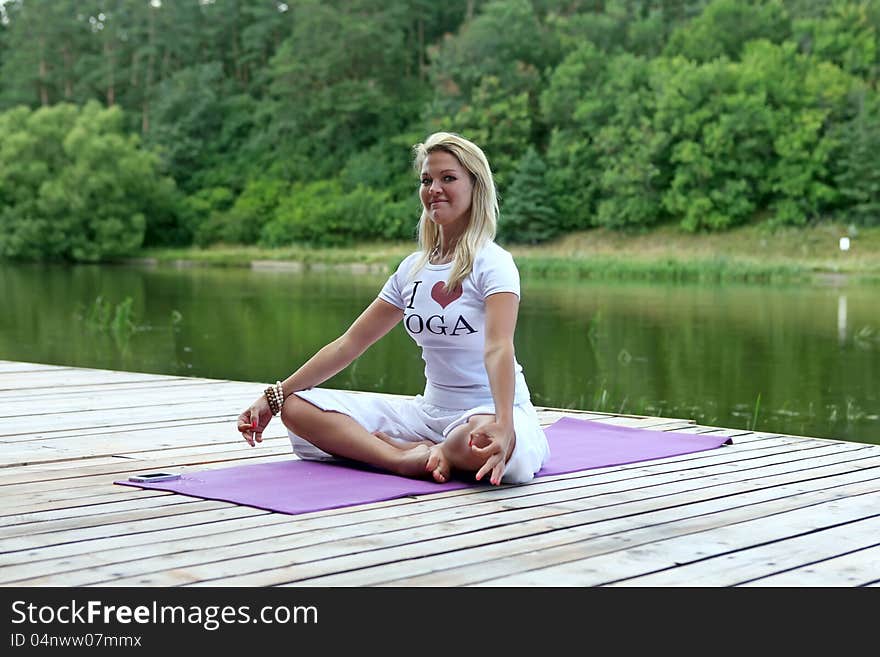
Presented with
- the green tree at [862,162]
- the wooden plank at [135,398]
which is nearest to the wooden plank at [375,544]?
the wooden plank at [135,398]

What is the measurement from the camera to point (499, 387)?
145 inches

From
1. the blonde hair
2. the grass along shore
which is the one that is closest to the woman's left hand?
the blonde hair

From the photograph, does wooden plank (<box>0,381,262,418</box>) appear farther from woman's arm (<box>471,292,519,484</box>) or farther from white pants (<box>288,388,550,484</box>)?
woman's arm (<box>471,292,519,484</box>)

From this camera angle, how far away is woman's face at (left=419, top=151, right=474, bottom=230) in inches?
153

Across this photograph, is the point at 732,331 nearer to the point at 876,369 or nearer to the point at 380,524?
the point at 876,369

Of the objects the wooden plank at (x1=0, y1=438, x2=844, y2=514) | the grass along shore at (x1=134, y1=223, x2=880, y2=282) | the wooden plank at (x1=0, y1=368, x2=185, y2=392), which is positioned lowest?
the grass along shore at (x1=134, y1=223, x2=880, y2=282)

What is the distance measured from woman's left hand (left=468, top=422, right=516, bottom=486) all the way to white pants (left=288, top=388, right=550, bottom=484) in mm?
109

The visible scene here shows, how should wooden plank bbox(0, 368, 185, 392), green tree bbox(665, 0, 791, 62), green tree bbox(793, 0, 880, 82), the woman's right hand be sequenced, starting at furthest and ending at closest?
1. green tree bbox(665, 0, 791, 62)
2. green tree bbox(793, 0, 880, 82)
3. wooden plank bbox(0, 368, 185, 392)
4. the woman's right hand

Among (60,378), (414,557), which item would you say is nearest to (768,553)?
(414,557)

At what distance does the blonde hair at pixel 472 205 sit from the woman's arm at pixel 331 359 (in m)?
0.23

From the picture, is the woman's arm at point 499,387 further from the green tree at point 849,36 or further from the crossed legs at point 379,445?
the green tree at point 849,36

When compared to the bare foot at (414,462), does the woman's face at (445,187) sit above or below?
above

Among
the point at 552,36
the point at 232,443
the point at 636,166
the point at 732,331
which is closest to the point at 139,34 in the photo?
the point at 552,36

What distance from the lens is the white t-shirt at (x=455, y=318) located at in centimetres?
384
